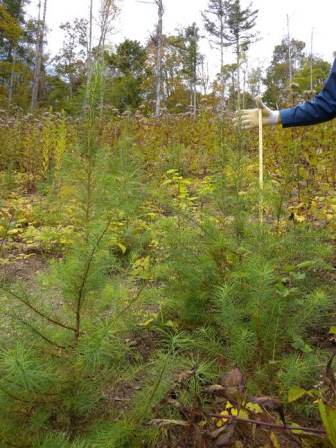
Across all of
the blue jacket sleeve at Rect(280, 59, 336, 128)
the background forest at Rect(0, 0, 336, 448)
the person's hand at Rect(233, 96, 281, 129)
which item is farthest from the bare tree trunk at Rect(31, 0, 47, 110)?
the background forest at Rect(0, 0, 336, 448)

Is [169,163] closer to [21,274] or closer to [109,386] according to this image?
[21,274]

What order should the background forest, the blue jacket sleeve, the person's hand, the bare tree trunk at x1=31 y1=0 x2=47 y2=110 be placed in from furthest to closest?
the bare tree trunk at x1=31 y1=0 x2=47 y2=110 < the person's hand < the blue jacket sleeve < the background forest

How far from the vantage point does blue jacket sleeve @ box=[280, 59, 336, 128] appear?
6.64ft

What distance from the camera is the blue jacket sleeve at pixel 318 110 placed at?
6.64 ft

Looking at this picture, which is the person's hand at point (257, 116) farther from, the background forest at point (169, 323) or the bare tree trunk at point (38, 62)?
the bare tree trunk at point (38, 62)

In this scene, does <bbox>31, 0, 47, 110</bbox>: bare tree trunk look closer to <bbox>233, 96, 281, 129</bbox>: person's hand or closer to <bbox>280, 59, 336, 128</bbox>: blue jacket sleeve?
Answer: <bbox>233, 96, 281, 129</bbox>: person's hand

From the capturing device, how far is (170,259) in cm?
205

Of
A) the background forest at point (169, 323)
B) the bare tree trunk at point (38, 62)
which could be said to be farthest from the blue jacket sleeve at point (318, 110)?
the bare tree trunk at point (38, 62)

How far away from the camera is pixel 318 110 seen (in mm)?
2096

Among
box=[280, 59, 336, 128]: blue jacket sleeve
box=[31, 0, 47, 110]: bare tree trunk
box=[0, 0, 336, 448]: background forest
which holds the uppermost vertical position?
box=[31, 0, 47, 110]: bare tree trunk

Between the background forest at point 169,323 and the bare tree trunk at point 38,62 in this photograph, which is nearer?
the background forest at point 169,323

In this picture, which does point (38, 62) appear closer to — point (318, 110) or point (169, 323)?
point (318, 110)

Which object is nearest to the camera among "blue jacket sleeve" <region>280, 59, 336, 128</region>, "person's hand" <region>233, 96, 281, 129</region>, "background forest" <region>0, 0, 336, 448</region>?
"background forest" <region>0, 0, 336, 448</region>

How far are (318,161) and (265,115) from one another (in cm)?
128
